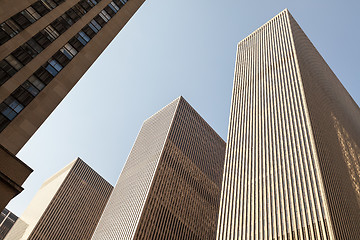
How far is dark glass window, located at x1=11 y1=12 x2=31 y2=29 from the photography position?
34.5 m

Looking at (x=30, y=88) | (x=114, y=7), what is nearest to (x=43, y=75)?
(x=30, y=88)

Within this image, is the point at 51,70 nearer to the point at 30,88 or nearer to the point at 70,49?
the point at 30,88

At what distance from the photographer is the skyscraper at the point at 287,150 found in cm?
7325

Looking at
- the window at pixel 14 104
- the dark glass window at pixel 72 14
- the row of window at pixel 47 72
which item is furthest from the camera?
the dark glass window at pixel 72 14

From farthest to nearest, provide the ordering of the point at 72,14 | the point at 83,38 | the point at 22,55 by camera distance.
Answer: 1. the point at 83,38
2. the point at 72,14
3. the point at 22,55

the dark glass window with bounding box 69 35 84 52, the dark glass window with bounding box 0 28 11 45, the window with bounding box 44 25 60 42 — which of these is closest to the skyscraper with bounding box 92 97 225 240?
the dark glass window with bounding box 69 35 84 52

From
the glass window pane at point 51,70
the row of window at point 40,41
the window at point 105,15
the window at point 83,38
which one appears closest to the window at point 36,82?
the row of window at point 40,41

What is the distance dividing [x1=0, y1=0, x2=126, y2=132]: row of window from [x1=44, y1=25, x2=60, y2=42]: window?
5.45 ft

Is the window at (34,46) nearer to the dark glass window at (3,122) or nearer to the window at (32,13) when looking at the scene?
the window at (32,13)

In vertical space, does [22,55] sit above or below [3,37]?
above

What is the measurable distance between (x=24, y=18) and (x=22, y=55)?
191 inches

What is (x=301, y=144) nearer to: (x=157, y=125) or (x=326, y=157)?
(x=326, y=157)

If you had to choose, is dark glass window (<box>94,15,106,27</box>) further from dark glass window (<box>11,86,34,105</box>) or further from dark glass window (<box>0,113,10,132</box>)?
dark glass window (<box>0,113,10,132</box>)

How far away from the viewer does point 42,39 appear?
124 ft
